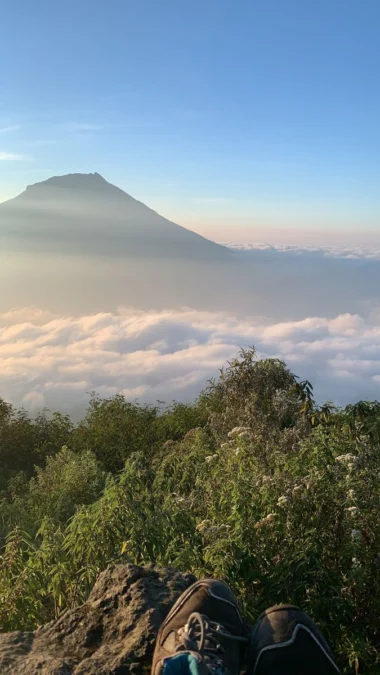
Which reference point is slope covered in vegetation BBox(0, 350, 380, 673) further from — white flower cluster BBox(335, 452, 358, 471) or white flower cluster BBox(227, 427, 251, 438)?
white flower cluster BBox(227, 427, 251, 438)

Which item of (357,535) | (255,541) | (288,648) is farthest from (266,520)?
(288,648)

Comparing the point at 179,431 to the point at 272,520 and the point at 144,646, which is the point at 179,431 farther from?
the point at 144,646

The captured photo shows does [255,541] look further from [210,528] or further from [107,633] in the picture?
[107,633]

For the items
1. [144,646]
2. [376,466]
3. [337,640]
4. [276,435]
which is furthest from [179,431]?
[144,646]

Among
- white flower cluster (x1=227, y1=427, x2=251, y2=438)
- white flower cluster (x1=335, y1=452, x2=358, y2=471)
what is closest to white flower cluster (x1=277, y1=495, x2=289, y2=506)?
white flower cluster (x1=335, y1=452, x2=358, y2=471)

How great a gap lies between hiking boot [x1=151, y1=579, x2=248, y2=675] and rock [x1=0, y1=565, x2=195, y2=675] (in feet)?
0.50

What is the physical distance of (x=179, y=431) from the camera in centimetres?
1527

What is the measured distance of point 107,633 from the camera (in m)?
2.79

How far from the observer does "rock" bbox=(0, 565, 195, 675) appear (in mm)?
2549

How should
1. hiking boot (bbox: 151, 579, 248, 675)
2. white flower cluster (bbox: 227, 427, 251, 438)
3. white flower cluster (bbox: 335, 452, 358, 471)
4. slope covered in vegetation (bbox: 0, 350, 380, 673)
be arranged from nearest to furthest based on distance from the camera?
hiking boot (bbox: 151, 579, 248, 675) < slope covered in vegetation (bbox: 0, 350, 380, 673) < white flower cluster (bbox: 335, 452, 358, 471) < white flower cluster (bbox: 227, 427, 251, 438)

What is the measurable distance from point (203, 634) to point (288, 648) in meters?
0.37

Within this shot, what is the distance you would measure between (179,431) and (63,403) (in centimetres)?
10578

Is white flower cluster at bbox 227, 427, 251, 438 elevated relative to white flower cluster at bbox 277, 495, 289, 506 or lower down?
elevated

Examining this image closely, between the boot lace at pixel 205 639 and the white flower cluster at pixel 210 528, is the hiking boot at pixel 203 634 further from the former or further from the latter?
the white flower cluster at pixel 210 528
